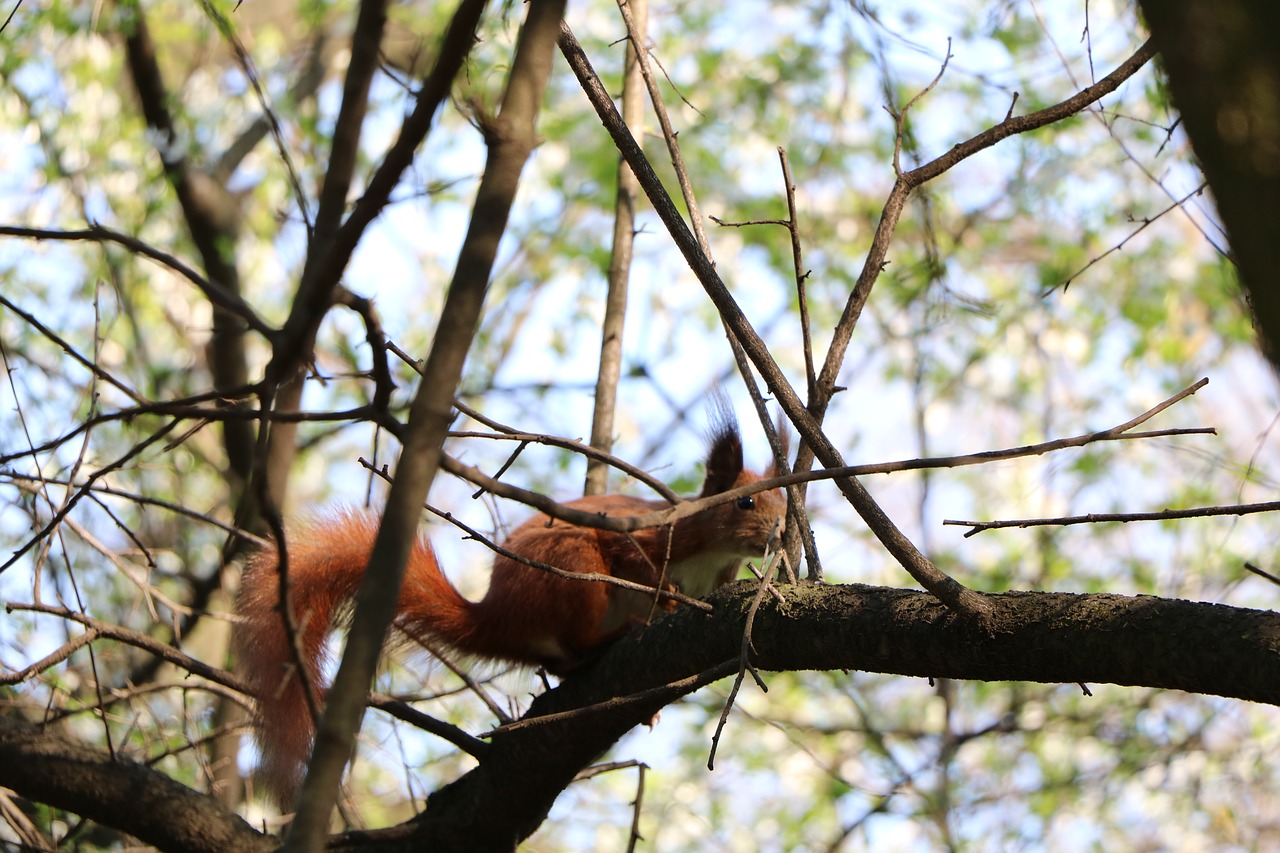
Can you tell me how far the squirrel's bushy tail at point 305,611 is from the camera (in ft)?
8.23

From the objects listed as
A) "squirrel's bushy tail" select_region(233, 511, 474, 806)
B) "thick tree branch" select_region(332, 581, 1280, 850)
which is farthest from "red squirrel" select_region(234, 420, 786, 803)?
"thick tree branch" select_region(332, 581, 1280, 850)

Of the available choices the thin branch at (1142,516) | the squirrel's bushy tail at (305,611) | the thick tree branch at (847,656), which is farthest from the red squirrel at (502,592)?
the thin branch at (1142,516)

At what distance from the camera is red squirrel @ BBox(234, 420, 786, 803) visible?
2.66 metres

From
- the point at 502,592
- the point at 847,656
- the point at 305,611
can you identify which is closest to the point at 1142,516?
the point at 847,656

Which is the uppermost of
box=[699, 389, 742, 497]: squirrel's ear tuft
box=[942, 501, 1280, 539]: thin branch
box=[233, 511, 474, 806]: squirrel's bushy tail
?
box=[699, 389, 742, 497]: squirrel's ear tuft

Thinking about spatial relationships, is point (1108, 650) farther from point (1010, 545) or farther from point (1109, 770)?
point (1010, 545)

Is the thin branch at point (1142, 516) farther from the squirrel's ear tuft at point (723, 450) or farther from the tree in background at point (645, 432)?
the squirrel's ear tuft at point (723, 450)

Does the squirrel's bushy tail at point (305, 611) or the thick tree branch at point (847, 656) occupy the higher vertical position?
the squirrel's bushy tail at point (305, 611)

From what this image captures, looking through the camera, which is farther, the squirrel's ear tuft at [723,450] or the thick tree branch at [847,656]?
the squirrel's ear tuft at [723,450]

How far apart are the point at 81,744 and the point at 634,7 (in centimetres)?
254

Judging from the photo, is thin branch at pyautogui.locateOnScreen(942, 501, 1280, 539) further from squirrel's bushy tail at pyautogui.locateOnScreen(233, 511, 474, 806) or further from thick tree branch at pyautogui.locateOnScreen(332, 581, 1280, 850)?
squirrel's bushy tail at pyautogui.locateOnScreen(233, 511, 474, 806)

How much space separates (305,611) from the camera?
2.78 meters

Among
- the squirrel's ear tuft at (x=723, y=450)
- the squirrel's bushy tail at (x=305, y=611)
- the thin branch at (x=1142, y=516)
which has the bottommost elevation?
the thin branch at (x=1142, y=516)

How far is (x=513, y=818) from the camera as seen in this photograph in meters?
2.54
